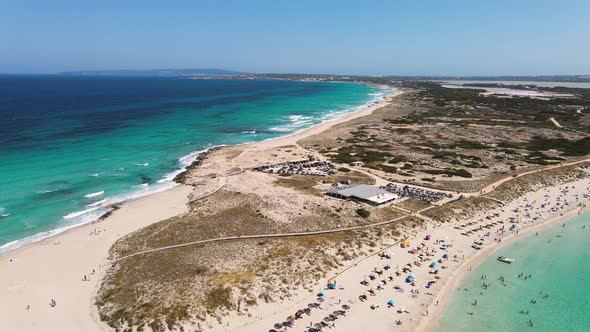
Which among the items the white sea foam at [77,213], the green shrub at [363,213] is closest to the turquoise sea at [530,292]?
the green shrub at [363,213]

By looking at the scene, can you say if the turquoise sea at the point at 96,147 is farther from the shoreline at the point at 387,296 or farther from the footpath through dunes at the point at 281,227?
the shoreline at the point at 387,296

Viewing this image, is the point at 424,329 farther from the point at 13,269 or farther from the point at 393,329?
the point at 13,269

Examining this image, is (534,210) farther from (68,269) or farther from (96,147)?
(96,147)

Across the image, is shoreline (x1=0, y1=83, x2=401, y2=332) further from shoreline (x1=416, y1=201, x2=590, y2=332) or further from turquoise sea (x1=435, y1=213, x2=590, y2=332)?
turquoise sea (x1=435, y1=213, x2=590, y2=332)

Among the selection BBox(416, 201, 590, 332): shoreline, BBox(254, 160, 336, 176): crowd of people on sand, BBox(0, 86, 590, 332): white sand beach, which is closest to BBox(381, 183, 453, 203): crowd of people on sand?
BBox(0, 86, 590, 332): white sand beach

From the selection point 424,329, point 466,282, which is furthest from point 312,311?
point 466,282
